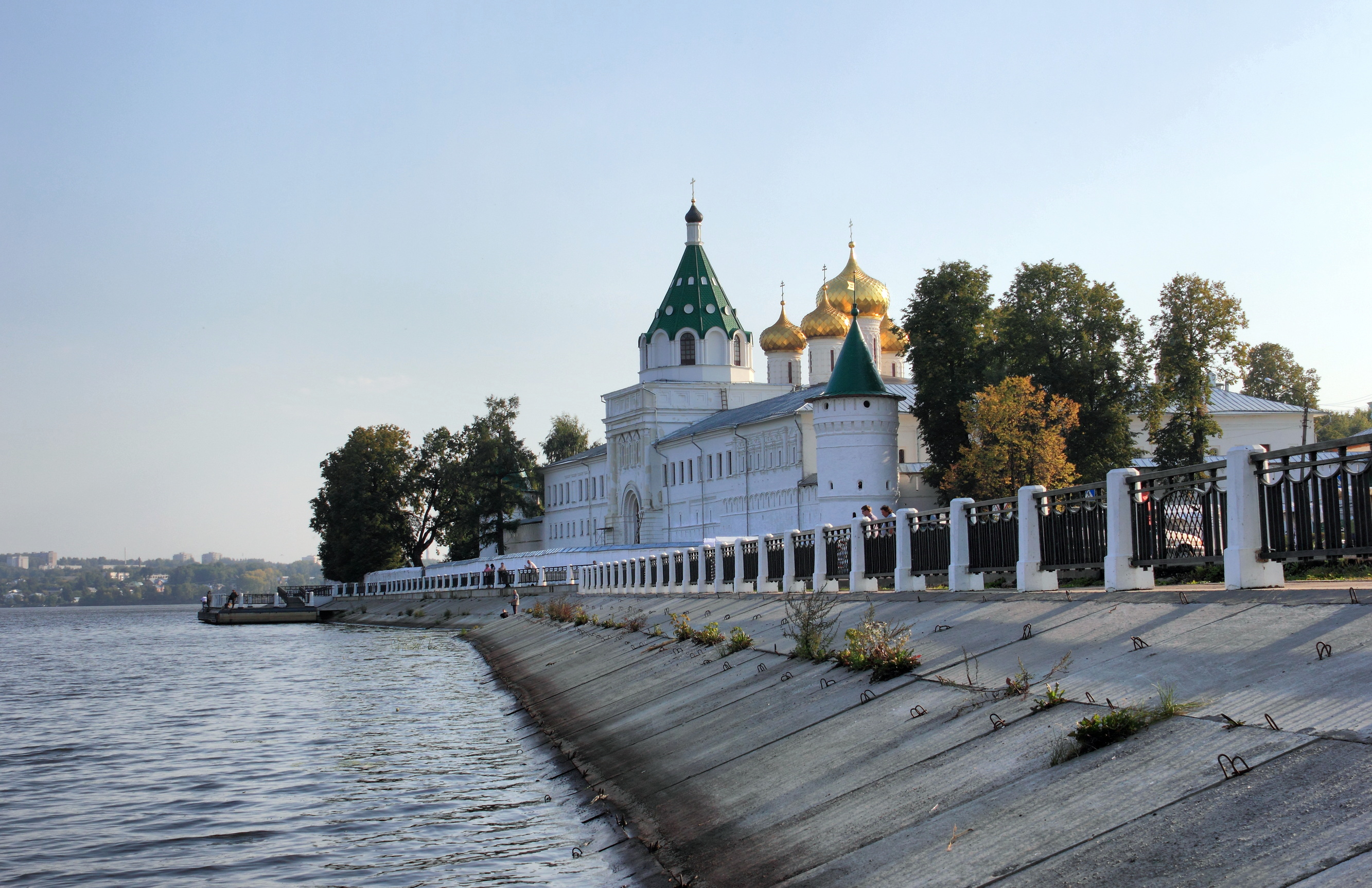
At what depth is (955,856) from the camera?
6.82 m

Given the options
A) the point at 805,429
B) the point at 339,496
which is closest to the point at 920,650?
the point at 805,429

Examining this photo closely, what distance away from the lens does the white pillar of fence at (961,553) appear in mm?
17562

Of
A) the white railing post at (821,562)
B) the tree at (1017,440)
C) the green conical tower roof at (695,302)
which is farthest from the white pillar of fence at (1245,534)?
the green conical tower roof at (695,302)

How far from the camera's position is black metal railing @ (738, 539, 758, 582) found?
2895 centimetres

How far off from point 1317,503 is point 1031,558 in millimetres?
4914

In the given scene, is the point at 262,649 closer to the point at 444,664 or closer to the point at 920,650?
the point at 444,664

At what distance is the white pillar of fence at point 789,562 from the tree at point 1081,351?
33.7m

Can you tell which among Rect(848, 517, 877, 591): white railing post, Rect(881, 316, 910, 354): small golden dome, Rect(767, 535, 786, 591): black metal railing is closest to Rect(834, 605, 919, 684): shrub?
Rect(848, 517, 877, 591): white railing post

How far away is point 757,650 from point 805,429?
5400cm

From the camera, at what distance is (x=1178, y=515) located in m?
12.6

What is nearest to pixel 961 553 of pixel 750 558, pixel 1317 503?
pixel 1317 503

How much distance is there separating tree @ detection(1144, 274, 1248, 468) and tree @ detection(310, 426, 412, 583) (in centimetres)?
5289

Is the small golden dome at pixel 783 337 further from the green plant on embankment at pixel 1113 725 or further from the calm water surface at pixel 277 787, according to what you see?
the green plant on embankment at pixel 1113 725

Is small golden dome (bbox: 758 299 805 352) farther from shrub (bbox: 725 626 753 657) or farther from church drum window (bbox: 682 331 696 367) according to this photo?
shrub (bbox: 725 626 753 657)
